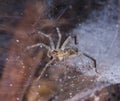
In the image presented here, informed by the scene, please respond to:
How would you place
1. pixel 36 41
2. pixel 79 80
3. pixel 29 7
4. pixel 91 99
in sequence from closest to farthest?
pixel 91 99 < pixel 79 80 < pixel 36 41 < pixel 29 7

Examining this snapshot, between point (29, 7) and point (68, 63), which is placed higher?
point (29, 7)

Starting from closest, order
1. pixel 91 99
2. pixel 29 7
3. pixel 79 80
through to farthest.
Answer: pixel 91 99, pixel 79 80, pixel 29 7

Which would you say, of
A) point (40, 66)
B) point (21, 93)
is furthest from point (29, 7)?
point (21, 93)

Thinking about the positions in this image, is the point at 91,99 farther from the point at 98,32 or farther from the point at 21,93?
the point at 98,32

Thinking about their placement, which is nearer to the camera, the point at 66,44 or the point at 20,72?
the point at 20,72

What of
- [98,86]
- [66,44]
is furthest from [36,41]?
[98,86]

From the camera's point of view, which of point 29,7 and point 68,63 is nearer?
point 68,63

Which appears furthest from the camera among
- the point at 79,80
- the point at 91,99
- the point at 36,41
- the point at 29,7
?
the point at 29,7

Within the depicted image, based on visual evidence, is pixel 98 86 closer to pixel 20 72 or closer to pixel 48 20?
pixel 20 72

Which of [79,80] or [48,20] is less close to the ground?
[48,20]
